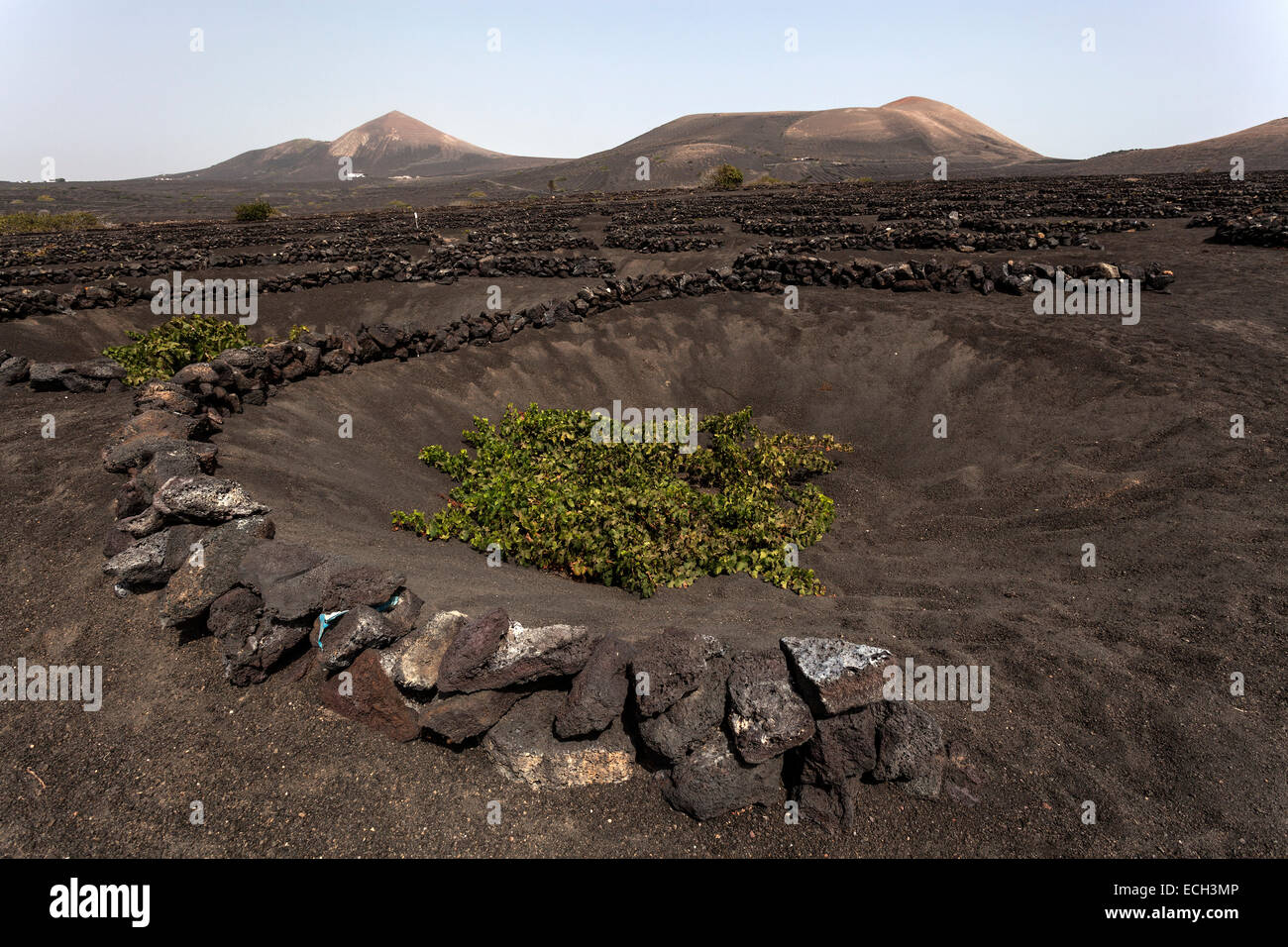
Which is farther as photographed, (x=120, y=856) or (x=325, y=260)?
(x=325, y=260)

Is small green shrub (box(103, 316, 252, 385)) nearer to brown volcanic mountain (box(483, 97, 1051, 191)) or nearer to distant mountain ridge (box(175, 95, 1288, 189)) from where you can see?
distant mountain ridge (box(175, 95, 1288, 189))

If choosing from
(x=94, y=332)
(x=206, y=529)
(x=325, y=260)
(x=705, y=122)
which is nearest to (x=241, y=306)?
(x=94, y=332)

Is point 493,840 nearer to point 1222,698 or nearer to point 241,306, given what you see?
point 1222,698

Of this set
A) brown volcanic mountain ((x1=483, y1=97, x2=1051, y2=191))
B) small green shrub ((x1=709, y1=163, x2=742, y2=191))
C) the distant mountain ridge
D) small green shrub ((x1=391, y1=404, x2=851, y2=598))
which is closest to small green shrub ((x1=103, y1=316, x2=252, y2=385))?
small green shrub ((x1=391, y1=404, x2=851, y2=598))

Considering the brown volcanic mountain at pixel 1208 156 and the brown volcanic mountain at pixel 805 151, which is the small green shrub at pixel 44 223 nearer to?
the brown volcanic mountain at pixel 805 151

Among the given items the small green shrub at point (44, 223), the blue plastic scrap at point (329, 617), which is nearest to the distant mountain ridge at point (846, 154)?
the small green shrub at point (44, 223)

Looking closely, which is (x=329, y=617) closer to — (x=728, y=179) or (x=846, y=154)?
(x=728, y=179)

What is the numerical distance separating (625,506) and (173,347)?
10.4m

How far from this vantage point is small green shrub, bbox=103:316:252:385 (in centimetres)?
1168

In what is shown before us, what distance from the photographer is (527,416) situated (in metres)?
12.3

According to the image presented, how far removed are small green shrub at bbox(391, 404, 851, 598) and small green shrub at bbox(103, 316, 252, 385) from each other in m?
5.72

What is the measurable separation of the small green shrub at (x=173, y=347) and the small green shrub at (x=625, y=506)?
5723 mm

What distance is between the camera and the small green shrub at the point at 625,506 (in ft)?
25.2
